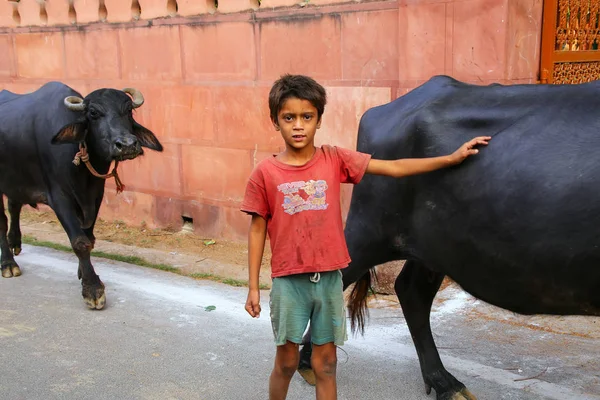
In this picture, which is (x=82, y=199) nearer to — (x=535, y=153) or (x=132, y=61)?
(x=132, y=61)

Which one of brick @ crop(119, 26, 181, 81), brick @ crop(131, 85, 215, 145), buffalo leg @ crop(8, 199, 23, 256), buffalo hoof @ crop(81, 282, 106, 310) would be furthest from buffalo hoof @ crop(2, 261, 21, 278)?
brick @ crop(119, 26, 181, 81)

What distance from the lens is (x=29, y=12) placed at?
8016 mm

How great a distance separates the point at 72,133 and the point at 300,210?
2.77 m

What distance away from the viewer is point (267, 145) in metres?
6.16

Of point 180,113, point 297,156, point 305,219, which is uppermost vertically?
point 180,113

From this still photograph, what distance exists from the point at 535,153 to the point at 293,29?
Answer: 3.55 m

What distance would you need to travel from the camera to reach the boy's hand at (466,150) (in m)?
2.74

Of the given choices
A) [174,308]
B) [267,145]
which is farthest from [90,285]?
[267,145]

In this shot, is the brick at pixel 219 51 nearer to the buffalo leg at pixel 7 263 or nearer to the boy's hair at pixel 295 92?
the buffalo leg at pixel 7 263

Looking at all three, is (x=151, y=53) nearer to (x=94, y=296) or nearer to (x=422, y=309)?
(x=94, y=296)

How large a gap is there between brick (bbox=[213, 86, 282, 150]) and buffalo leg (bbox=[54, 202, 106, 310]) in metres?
1.80

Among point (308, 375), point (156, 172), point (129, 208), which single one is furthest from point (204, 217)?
point (308, 375)

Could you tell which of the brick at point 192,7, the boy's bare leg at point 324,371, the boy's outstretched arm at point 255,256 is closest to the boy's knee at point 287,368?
the boy's bare leg at point 324,371

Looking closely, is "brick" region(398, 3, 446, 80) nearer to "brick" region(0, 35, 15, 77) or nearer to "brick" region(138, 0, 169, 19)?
"brick" region(138, 0, 169, 19)
